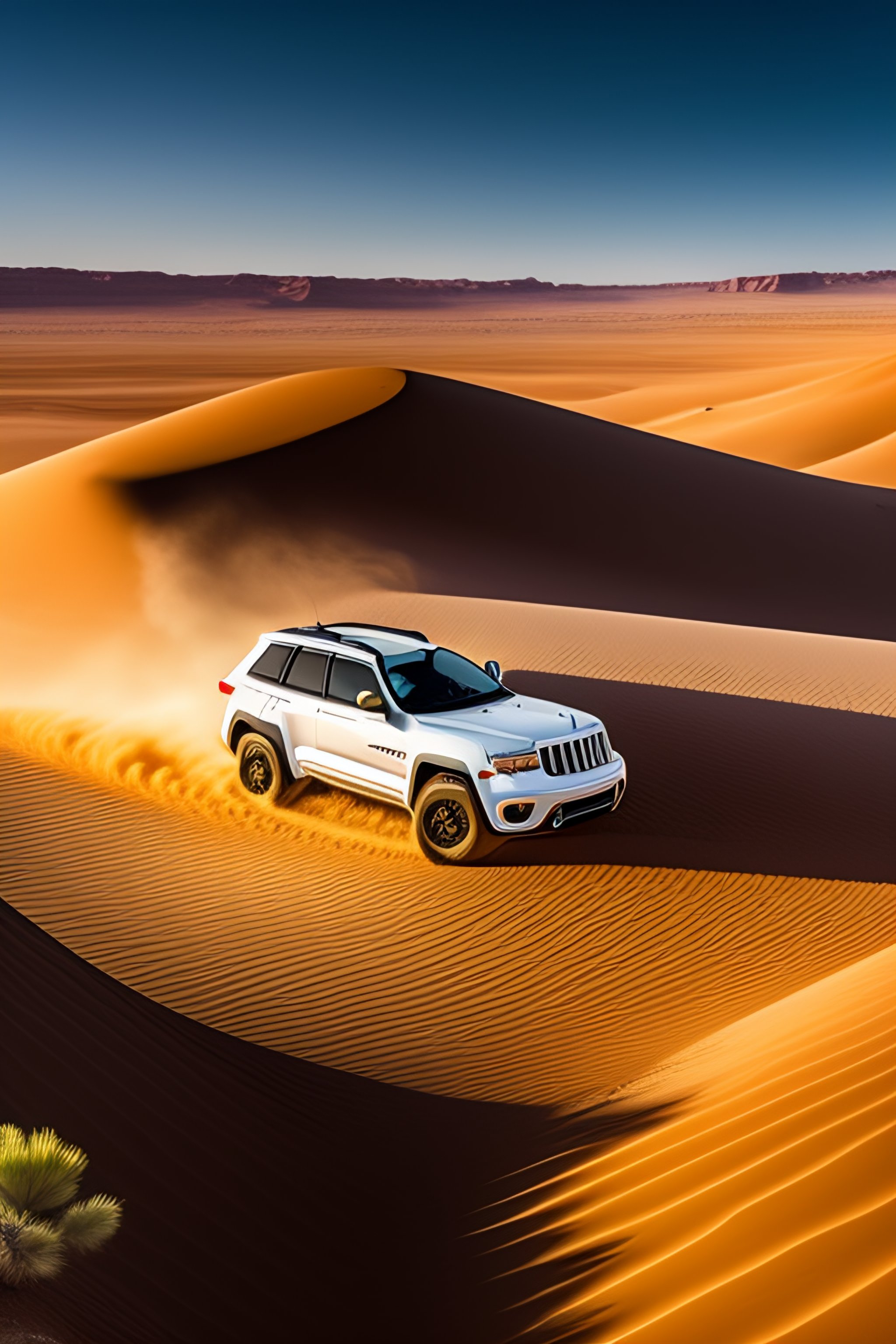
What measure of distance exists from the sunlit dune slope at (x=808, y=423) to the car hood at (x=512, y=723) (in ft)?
128

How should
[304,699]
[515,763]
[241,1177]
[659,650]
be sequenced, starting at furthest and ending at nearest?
[659,650], [304,699], [515,763], [241,1177]

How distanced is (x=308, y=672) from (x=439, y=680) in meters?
1.25

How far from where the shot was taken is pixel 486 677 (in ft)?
35.8

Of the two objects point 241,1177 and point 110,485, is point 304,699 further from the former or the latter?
point 110,485

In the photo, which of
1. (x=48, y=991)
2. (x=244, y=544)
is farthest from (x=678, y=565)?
(x=48, y=991)

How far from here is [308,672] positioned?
10.8 metres

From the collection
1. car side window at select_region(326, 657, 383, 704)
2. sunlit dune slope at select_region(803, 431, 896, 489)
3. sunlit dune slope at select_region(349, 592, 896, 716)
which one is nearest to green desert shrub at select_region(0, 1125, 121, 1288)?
car side window at select_region(326, 657, 383, 704)

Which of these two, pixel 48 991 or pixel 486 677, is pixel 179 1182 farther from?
pixel 486 677

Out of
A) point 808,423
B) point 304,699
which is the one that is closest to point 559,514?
point 304,699

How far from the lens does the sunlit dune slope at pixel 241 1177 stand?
15.5 feet

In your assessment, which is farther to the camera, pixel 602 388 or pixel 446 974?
pixel 602 388

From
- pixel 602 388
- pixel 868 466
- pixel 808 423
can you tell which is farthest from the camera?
pixel 602 388

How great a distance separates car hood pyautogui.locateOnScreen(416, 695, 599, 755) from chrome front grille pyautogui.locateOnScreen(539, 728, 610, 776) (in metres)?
0.08

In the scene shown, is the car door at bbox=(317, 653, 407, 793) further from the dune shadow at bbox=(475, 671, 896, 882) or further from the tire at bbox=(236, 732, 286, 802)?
the dune shadow at bbox=(475, 671, 896, 882)
